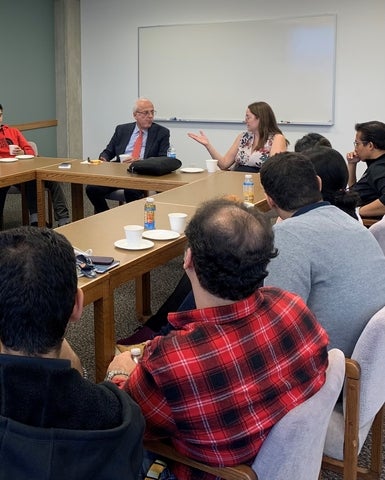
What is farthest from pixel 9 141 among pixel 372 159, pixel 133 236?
pixel 133 236

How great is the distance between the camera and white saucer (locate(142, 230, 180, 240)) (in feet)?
8.68

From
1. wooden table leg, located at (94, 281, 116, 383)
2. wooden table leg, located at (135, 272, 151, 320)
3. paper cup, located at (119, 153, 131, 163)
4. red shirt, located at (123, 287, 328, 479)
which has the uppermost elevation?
paper cup, located at (119, 153, 131, 163)

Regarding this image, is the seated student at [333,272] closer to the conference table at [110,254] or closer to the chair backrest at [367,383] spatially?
the chair backrest at [367,383]

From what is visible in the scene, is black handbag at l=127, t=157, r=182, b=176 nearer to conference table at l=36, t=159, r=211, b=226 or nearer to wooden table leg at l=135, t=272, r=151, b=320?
conference table at l=36, t=159, r=211, b=226

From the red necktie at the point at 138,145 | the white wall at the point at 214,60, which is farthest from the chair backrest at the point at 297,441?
the white wall at the point at 214,60

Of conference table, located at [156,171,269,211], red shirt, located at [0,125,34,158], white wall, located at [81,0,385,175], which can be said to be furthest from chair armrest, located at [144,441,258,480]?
white wall, located at [81,0,385,175]

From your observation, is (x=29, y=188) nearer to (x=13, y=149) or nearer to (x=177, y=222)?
(x=13, y=149)

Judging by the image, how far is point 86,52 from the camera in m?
7.62

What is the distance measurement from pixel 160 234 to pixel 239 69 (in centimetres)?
441

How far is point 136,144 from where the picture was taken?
522 cm

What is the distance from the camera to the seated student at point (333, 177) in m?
2.38

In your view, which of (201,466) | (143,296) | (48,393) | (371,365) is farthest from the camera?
(143,296)

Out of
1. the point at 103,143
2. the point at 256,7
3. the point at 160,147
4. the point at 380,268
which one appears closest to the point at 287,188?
the point at 380,268

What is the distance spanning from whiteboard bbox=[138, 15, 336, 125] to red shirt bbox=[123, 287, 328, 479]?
5379mm
